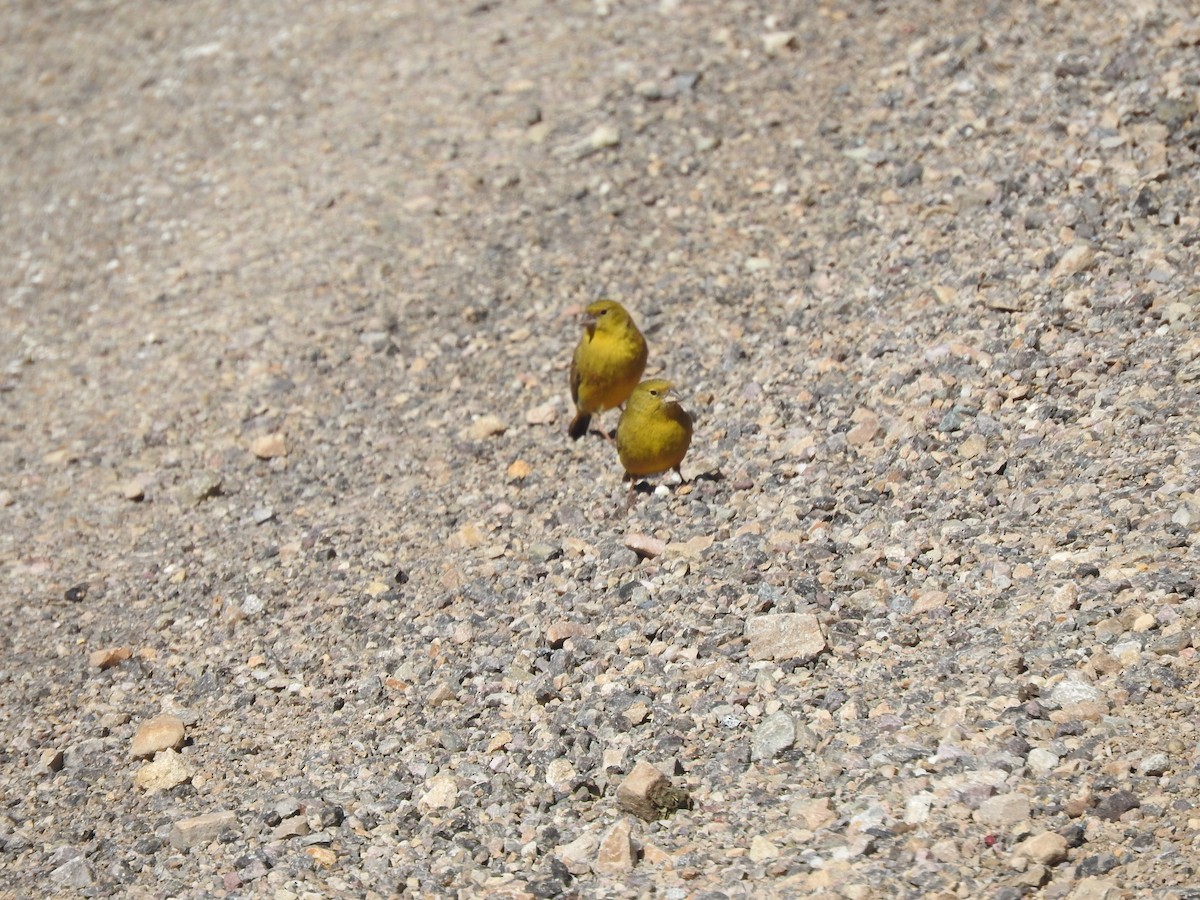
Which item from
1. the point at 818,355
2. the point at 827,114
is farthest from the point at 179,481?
the point at 827,114

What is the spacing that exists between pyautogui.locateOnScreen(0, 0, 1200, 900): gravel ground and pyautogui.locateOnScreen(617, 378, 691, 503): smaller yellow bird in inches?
7.6

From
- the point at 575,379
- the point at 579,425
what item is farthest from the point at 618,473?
the point at 575,379

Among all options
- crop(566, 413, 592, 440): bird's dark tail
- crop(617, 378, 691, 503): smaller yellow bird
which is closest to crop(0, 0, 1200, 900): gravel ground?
crop(566, 413, 592, 440): bird's dark tail

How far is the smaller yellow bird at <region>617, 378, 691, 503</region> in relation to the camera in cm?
574

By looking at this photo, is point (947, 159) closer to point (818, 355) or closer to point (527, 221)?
point (818, 355)

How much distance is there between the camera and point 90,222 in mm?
9586

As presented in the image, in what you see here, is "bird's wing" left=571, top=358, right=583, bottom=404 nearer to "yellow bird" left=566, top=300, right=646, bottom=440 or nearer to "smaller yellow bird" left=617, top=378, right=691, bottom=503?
"yellow bird" left=566, top=300, right=646, bottom=440

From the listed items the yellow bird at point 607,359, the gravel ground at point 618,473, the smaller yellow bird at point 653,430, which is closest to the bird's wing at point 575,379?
the yellow bird at point 607,359

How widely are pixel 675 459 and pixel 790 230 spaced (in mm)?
2143

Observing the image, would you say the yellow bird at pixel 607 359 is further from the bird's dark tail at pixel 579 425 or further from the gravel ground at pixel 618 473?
the gravel ground at pixel 618 473

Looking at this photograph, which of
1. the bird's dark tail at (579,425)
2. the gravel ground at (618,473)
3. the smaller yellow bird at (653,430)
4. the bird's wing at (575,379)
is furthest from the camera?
the bird's dark tail at (579,425)

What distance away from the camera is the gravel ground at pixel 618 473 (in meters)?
4.25

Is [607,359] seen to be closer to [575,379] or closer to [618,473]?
[575,379]

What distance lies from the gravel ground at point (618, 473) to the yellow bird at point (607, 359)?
10.8 inches
